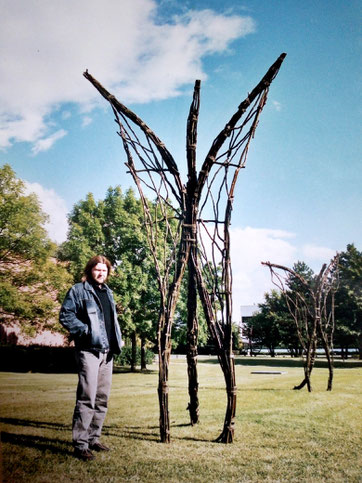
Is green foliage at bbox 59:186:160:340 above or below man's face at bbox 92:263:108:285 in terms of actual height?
above

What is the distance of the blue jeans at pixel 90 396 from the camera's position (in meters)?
2.39

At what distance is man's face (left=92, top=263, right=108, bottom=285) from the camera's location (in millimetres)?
2807

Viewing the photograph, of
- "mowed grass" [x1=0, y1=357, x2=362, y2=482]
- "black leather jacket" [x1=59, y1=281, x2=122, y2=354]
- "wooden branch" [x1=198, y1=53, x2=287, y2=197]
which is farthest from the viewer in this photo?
"wooden branch" [x1=198, y1=53, x2=287, y2=197]

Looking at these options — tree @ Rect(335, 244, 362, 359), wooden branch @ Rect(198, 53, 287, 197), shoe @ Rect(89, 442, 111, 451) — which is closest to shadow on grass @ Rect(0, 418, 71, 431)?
shoe @ Rect(89, 442, 111, 451)

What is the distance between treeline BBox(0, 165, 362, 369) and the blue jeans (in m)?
4.87

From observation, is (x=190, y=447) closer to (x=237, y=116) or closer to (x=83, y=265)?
(x=237, y=116)

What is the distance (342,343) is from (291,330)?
438cm

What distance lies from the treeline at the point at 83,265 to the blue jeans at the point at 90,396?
16.0 feet

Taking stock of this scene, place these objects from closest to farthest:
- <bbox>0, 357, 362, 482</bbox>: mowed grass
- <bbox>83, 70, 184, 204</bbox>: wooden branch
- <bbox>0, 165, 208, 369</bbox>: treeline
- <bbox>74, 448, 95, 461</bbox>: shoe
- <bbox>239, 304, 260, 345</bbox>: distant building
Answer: <bbox>0, 357, 362, 482</bbox>: mowed grass → <bbox>74, 448, 95, 461</bbox>: shoe → <bbox>83, 70, 184, 204</bbox>: wooden branch → <bbox>0, 165, 208, 369</bbox>: treeline → <bbox>239, 304, 260, 345</bbox>: distant building

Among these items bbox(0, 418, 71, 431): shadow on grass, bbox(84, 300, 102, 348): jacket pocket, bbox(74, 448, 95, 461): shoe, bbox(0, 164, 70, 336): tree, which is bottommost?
bbox(0, 418, 71, 431): shadow on grass

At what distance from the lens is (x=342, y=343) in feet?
69.6

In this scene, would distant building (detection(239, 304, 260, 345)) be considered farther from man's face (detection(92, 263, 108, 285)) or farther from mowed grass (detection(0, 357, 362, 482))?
man's face (detection(92, 263, 108, 285))

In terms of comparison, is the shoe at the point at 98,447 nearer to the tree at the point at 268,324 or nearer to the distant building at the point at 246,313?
the tree at the point at 268,324

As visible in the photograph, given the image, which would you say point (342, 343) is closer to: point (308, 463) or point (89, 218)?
point (89, 218)
